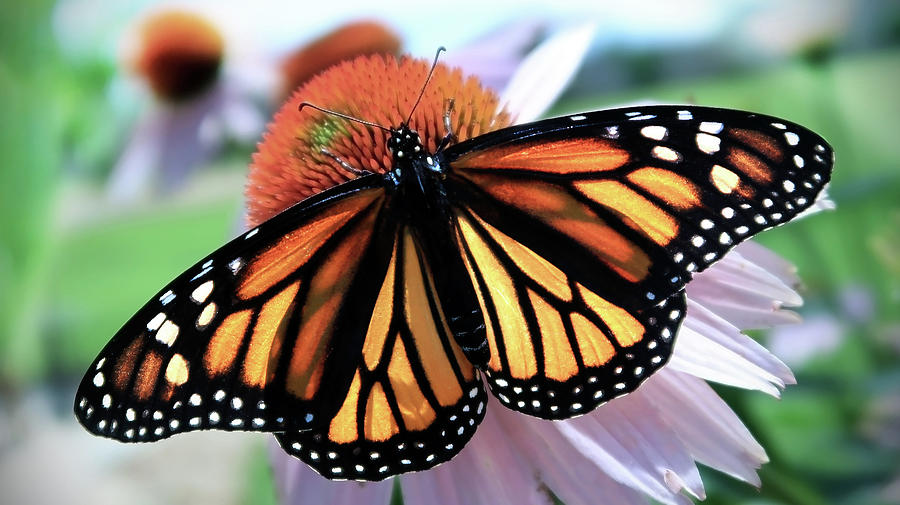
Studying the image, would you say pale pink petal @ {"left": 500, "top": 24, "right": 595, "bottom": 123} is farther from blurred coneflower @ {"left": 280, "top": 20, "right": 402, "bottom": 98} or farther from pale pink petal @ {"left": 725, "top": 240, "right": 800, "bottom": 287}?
blurred coneflower @ {"left": 280, "top": 20, "right": 402, "bottom": 98}

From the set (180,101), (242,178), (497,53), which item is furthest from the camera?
(180,101)

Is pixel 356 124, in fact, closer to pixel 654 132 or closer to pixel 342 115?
pixel 342 115

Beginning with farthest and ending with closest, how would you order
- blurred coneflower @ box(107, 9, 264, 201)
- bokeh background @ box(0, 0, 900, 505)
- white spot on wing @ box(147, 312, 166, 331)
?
1. blurred coneflower @ box(107, 9, 264, 201)
2. bokeh background @ box(0, 0, 900, 505)
3. white spot on wing @ box(147, 312, 166, 331)

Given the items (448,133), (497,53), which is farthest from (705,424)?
(497,53)

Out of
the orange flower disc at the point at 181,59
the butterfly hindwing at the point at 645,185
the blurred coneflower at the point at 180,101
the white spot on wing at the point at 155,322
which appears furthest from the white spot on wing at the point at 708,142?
the orange flower disc at the point at 181,59

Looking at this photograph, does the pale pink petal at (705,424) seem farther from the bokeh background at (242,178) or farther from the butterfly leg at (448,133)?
the butterfly leg at (448,133)

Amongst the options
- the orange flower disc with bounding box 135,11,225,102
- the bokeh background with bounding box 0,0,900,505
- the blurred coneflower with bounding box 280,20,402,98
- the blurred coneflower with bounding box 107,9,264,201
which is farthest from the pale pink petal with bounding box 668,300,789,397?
the orange flower disc with bounding box 135,11,225,102
